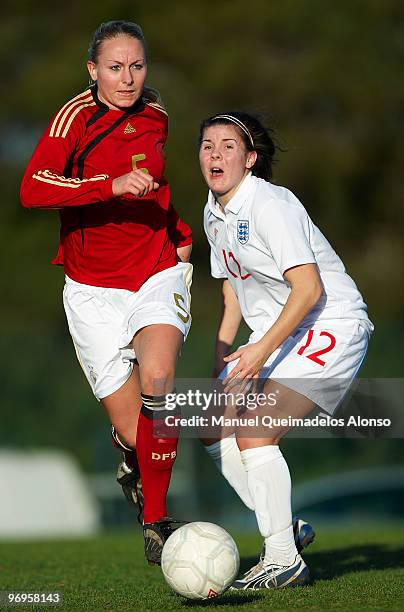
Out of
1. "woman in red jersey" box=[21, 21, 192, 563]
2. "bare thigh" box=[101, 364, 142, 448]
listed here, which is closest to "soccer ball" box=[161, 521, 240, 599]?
"woman in red jersey" box=[21, 21, 192, 563]

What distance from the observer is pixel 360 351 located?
542 cm

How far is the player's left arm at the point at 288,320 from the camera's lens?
189 inches

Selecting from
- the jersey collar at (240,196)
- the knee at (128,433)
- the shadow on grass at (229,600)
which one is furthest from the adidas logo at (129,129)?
the shadow on grass at (229,600)

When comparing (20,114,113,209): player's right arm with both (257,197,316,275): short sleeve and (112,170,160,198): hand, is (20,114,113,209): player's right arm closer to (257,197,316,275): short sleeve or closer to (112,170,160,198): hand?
(112,170,160,198): hand

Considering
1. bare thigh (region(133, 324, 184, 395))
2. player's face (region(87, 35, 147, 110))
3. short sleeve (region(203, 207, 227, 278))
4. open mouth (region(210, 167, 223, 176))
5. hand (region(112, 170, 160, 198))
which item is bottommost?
bare thigh (region(133, 324, 184, 395))

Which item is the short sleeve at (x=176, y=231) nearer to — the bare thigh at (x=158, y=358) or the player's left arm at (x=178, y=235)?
the player's left arm at (x=178, y=235)

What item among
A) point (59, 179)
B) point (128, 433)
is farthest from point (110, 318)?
point (59, 179)

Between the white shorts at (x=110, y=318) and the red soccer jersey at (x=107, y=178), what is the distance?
0.06 m

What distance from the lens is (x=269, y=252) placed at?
5203mm

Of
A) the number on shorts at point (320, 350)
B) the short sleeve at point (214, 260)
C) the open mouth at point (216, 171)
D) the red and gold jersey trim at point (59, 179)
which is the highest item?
the open mouth at point (216, 171)

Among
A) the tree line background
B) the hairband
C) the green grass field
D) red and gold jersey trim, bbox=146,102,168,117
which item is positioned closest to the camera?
the green grass field

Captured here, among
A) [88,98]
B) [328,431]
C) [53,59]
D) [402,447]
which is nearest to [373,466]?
[402,447]

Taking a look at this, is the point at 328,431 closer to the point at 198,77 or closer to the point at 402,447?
the point at 402,447

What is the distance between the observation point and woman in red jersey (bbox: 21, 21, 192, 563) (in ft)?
17.3
